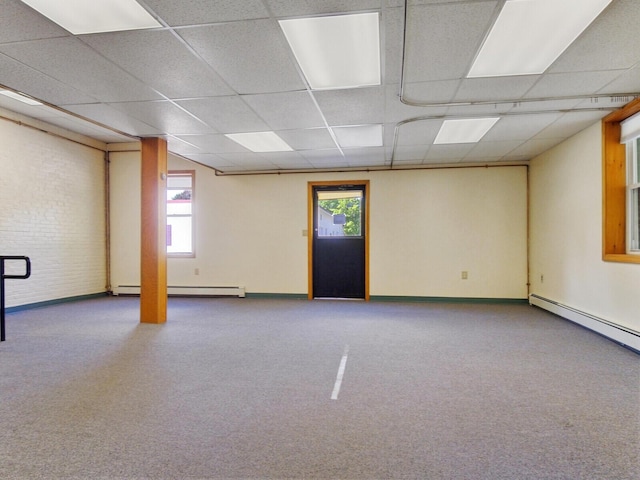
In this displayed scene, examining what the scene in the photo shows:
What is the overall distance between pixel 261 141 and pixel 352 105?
69.4 inches

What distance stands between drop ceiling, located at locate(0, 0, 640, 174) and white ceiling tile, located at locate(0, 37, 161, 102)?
0.01 m

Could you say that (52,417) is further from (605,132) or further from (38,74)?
(605,132)

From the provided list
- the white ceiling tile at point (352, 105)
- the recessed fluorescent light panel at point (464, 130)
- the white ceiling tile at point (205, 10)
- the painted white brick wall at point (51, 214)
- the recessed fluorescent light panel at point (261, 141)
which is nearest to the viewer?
the white ceiling tile at point (205, 10)

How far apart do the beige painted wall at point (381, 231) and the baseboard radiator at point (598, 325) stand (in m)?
1.07

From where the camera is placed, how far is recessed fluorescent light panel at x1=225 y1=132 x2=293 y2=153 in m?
4.64

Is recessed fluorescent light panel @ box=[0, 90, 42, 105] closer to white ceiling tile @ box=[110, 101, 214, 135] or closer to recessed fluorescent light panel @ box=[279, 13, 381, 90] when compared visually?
white ceiling tile @ box=[110, 101, 214, 135]

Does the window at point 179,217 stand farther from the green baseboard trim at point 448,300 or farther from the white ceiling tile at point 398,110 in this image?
the white ceiling tile at point 398,110

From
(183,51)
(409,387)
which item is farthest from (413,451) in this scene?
(183,51)

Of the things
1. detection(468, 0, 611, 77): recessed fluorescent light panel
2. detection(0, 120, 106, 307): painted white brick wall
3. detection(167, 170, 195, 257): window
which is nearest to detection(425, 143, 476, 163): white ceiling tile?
detection(468, 0, 611, 77): recessed fluorescent light panel

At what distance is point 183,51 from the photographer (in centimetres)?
257

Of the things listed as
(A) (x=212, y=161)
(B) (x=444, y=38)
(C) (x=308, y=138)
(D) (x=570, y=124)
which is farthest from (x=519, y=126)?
(A) (x=212, y=161)

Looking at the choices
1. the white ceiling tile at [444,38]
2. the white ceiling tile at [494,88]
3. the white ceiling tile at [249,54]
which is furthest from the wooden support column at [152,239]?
the white ceiling tile at [494,88]

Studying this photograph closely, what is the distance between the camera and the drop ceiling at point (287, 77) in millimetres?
2180

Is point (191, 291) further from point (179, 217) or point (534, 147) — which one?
point (534, 147)
